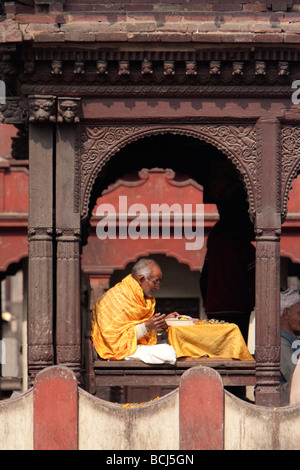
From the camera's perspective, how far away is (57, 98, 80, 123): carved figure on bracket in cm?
1220

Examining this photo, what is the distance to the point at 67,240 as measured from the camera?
40.1 ft

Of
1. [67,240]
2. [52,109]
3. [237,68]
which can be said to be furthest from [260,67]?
[67,240]

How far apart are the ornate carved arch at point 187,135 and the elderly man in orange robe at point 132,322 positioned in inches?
41.1

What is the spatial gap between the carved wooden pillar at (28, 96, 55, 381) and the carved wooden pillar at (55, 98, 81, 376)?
78mm

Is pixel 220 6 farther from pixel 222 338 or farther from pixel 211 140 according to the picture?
pixel 222 338

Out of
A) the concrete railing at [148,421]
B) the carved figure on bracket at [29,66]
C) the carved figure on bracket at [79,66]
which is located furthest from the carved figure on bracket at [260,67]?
the concrete railing at [148,421]

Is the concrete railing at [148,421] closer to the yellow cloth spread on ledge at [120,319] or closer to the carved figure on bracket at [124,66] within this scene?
the yellow cloth spread on ledge at [120,319]

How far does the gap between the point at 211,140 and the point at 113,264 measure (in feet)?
32.8

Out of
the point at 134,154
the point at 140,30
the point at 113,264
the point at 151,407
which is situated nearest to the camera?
the point at 151,407

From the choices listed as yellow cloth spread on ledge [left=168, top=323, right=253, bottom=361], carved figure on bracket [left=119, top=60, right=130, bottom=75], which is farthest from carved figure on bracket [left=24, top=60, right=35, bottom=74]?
yellow cloth spread on ledge [left=168, top=323, right=253, bottom=361]

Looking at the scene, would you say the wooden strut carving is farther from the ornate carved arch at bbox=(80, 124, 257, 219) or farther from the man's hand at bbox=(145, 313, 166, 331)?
the man's hand at bbox=(145, 313, 166, 331)

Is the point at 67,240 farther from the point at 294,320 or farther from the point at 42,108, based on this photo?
the point at 294,320

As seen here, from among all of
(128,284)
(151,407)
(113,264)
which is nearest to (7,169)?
(113,264)

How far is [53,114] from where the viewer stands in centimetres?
1224
